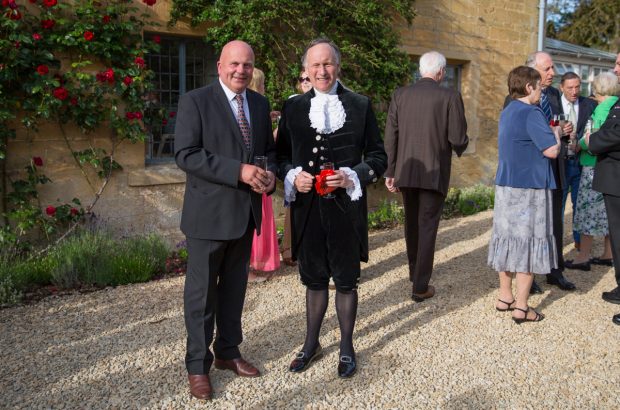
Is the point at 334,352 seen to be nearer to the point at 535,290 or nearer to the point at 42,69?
the point at 535,290

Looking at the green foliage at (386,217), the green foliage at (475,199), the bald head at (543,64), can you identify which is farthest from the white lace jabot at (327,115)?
the green foliage at (475,199)

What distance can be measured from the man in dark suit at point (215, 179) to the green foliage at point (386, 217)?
4.79m

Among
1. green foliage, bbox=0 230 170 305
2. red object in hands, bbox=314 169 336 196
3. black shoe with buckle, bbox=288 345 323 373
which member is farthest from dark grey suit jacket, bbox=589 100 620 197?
green foliage, bbox=0 230 170 305

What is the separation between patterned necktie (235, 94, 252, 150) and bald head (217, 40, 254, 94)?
60mm

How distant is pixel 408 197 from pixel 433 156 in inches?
16.9

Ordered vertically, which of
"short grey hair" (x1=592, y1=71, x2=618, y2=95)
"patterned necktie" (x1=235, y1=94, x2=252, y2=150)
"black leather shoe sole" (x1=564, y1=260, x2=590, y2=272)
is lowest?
"black leather shoe sole" (x1=564, y1=260, x2=590, y2=272)

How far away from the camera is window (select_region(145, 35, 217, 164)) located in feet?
23.0

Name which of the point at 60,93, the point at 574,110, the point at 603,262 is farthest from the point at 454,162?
the point at 60,93

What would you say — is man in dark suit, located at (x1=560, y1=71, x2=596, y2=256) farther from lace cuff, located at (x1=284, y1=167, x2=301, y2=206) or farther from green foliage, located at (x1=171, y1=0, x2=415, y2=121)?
lace cuff, located at (x1=284, y1=167, x2=301, y2=206)

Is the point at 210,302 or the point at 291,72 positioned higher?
the point at 291,72

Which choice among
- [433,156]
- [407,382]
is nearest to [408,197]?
[433,156]

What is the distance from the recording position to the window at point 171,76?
7.02 metres

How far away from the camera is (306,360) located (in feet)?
11.8

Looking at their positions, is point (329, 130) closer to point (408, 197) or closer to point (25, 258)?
point (408, 197)
